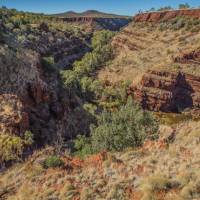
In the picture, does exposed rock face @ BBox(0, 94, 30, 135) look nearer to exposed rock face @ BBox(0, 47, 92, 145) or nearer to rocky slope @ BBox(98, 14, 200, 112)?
exposed rock face @ BBox(0, 47, 92, 145)

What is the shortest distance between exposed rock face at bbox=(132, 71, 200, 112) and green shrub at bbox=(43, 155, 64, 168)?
216 ft

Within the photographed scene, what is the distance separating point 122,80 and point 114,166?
7829cm

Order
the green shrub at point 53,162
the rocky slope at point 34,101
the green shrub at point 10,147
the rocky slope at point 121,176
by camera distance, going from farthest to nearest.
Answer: the rocky slope at point 34,101 → the green shrub at point 10,147 → the green shrub at point 53,162 → the rocky slope at point 121,176

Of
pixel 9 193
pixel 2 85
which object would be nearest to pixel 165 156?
pixel 9 193

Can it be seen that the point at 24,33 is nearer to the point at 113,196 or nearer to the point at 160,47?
the point at 160,47

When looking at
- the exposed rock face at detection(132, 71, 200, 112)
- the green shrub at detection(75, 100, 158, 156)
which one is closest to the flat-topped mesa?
the exposed rock face at detection(132, 71, 200, 112)

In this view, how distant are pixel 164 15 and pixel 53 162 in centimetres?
11744

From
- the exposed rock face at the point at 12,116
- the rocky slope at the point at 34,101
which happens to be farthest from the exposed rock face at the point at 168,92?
the exposed rock face at the point at 12,116

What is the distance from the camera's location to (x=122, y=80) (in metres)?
101

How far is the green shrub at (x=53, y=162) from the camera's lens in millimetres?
24547

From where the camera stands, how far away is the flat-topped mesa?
124562 mm

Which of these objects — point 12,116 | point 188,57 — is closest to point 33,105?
point 12,116

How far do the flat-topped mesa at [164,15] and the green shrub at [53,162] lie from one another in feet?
352

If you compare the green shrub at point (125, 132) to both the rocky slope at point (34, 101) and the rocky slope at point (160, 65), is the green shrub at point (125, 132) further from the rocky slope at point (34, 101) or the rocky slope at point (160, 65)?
the rocky slope at point (160, 65)
